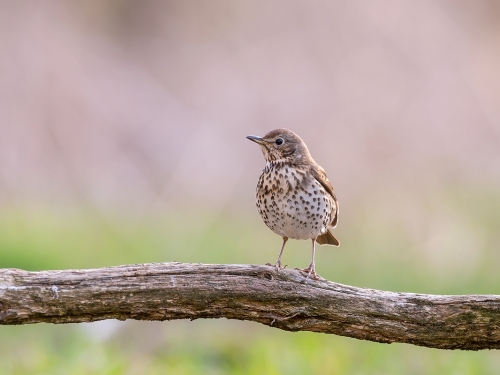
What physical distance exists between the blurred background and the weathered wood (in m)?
3.37

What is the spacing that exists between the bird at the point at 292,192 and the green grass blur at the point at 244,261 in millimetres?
971

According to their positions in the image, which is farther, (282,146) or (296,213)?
(282,146)

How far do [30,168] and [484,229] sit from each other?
521cm

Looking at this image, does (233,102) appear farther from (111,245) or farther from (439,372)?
(439,372)

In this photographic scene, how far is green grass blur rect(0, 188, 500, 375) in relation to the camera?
5516 millimetres

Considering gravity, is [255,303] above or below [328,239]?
below

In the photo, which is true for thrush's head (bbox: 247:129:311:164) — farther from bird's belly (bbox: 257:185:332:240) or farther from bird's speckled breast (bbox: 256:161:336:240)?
bird's belly (bbox: 257:185:332:240)

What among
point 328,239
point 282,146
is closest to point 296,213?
point 282,146

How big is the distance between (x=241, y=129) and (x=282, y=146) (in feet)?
22.8

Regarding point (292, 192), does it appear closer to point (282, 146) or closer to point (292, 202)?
point (292, 202)

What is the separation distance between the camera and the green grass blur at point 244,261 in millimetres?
5516

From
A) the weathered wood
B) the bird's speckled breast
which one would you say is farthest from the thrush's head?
the weathered wood

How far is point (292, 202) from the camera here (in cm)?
457

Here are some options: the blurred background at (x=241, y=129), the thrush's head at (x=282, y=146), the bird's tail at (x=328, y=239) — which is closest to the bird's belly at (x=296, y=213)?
the thrush's head at (x=282, y=146)
